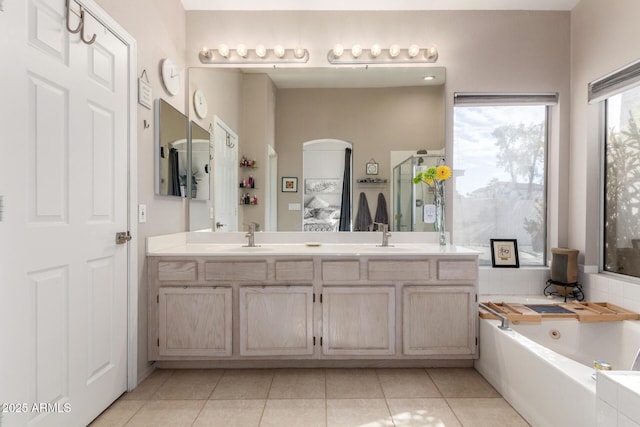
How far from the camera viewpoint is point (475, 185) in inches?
117

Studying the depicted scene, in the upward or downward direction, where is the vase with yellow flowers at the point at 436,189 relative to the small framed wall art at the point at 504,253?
upward

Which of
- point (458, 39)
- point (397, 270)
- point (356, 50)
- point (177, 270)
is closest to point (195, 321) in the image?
point (177, 270)

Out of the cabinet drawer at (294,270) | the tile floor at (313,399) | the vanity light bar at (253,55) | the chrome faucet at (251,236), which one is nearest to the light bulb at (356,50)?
the vanity light bar at (253,55)

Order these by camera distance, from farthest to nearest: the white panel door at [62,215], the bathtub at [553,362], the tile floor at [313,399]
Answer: the tile floor at [313,399] < the bathtub at [553,362] < the white panel door at [62,215]

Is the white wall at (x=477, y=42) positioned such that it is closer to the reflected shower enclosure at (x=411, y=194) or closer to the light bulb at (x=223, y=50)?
the light bulb at (x=223, y=50)

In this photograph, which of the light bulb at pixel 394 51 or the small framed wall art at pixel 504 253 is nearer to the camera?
the light bulb at pixel 394 51

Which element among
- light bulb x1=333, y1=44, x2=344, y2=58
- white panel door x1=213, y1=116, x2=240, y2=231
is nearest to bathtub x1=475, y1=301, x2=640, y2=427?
white panel door x1=213, y1=116, x2=240, y2=231

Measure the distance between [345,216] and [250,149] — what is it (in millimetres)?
913

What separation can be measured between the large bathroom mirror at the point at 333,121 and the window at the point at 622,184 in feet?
3.80

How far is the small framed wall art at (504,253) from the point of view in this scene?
288cm

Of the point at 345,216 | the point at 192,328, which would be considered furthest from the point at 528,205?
the point at 192,328


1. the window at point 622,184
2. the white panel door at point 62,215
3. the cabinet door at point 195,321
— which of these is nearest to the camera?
the white panel door at point 62,215

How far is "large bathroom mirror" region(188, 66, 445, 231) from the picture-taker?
280 cm

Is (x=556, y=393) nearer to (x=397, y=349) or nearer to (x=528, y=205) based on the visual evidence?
(x=397, y=349)
